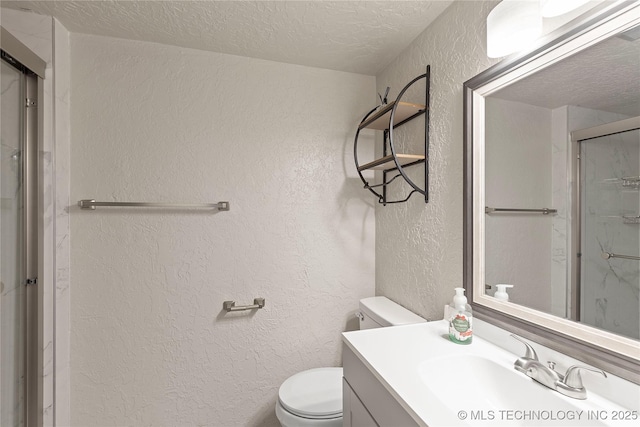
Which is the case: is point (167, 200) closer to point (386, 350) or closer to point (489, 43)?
point (386, 350)

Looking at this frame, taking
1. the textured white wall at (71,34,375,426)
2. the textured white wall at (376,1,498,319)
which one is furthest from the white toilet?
the textured white wall at (71,34,375,426)

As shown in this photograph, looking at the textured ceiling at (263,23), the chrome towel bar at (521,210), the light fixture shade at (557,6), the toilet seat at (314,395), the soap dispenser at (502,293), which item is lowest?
the toilet seat at (314,395)

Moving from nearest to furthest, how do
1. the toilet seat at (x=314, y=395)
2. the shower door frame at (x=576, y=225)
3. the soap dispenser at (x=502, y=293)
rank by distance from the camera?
1. the shower door frame at (x=576, y=225)
2. the soap dispenser at (x=502, y=293)
3. the toilet seat at (x=314, y=395)

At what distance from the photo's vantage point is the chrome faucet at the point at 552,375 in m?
0.66

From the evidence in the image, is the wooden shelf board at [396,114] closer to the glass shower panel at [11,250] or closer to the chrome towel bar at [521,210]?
the chrome towel bar at [521,210]

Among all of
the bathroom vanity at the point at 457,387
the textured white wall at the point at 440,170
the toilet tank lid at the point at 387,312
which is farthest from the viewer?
the toilet tank lid at the point at 387,312

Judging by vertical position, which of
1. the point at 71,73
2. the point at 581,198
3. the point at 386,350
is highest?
the point at 71,73

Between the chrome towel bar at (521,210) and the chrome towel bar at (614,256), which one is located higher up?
the chrome towel bar at (521,210)

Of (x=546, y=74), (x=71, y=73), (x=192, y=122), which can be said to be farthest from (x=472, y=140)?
(x=71, y=73)

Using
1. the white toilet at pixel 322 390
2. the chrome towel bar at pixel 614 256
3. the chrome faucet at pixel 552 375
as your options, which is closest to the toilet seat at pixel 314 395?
the white toilet at pixel 322 390

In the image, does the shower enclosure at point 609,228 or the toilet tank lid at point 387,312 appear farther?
the toilet tank lid at point 387,312

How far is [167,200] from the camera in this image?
145 cm

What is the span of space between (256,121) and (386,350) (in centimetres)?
127

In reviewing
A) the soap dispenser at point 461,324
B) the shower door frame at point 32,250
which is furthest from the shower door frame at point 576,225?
the shower door frame at point 32,250
